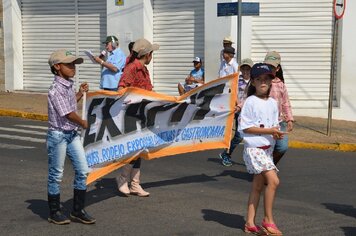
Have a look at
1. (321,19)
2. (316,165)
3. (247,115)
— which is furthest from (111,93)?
(321,19)

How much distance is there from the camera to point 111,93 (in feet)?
26.8

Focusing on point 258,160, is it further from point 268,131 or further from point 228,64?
point 228,64

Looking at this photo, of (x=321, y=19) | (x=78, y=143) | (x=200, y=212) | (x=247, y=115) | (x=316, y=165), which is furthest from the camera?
(x=321, y=19)

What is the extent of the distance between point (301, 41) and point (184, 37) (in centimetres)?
315

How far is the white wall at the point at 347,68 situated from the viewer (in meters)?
17.1

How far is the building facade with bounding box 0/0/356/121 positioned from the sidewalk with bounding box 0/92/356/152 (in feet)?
2.74

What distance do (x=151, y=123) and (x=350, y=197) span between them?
245 centimetres

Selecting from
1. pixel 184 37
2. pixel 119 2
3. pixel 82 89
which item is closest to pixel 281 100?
pixel 82 89

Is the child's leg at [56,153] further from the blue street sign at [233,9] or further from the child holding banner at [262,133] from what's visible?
the blue street sign at [233,9]

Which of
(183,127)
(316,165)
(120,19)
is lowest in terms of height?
(316,165)

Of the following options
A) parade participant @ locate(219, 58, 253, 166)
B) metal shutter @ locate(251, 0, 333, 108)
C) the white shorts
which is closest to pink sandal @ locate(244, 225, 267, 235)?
the white shorts

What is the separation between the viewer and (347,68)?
17266 mm

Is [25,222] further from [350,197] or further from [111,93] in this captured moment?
[350,197]

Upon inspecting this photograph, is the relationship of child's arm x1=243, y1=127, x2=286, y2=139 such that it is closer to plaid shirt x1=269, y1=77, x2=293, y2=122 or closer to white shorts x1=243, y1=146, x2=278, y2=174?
white shorts x1=243, y1=146, x2=278, y2=174
